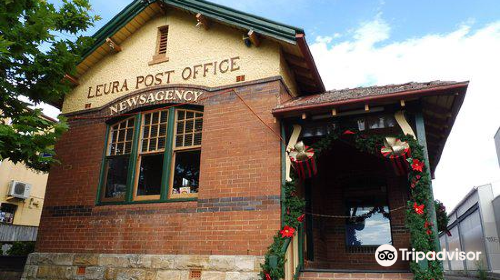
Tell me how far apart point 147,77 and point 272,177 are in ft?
13.6

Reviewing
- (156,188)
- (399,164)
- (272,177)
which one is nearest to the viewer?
(399,164)

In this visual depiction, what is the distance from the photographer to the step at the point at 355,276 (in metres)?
6.37

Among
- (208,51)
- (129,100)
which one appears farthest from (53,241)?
(208,51)

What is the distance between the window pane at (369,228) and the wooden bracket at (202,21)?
5.77m

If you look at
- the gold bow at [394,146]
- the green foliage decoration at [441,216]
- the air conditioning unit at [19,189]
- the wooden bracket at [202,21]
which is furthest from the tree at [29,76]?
the air conditioning unit at [19,189]

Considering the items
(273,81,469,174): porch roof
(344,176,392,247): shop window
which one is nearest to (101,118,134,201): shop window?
(273,81,469,174): porch roof

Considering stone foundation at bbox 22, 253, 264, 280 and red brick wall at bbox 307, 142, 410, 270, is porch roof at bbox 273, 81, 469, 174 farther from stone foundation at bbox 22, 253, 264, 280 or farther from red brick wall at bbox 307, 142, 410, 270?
stone foundation at bbox 22, 253, 264, 280

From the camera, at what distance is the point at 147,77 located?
939 cm

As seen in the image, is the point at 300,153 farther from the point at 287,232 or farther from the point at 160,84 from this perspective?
the point at 160,84

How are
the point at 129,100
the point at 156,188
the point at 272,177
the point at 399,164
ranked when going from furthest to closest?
the point at 129,100
the point at 156,188
the point at 272,177
the point at 399,164

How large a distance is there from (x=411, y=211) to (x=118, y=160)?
6331 mm

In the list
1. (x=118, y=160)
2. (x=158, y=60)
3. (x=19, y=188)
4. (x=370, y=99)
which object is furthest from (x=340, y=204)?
(x=19, y=188)

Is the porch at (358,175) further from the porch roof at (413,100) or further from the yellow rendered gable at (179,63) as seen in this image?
the yellow rendered gable at (179,63)

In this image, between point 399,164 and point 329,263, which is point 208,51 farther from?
point 329,263
